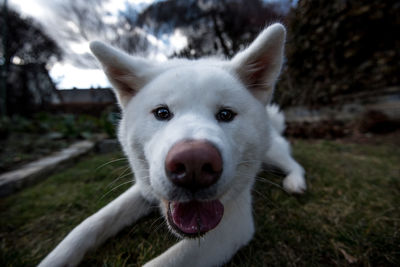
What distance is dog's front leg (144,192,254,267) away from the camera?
92 cm

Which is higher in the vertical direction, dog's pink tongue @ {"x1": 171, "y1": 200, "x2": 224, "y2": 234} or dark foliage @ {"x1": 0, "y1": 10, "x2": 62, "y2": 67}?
dark foliage @ {"x1": 0, "y1": 10, "x2": 62, "y2": 67}

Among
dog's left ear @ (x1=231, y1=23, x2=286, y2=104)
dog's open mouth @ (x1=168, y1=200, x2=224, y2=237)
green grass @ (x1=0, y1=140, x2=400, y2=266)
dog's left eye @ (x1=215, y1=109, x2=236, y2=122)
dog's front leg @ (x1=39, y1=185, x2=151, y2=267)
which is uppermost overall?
dog's left ear @ (x1=231, y1=23, x2=286, y2=104)

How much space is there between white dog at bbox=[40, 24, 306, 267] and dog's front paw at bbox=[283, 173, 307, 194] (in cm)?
77

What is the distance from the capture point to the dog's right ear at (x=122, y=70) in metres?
1.11

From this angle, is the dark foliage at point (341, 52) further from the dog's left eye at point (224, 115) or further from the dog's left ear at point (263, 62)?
the dog's left eye at point (224, 115)

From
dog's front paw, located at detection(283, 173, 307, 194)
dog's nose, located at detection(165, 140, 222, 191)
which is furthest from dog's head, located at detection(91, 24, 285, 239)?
dog's front paw, located at detection(283, 173, 307, 194)

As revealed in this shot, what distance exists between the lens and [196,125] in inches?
32.5

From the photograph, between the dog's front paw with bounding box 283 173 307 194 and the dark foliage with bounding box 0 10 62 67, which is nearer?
the dog's front paw with bounding box 283 173 307 194

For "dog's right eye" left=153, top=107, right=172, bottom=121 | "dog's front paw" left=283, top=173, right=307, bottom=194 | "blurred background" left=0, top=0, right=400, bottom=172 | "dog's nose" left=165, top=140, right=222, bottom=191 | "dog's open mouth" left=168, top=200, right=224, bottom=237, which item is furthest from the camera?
"blurred background" left=0, top=0, right=400, bottom=172

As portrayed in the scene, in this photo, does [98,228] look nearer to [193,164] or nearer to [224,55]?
[193,164]

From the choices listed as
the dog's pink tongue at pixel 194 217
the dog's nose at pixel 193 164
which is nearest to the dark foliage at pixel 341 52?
the dog's pink tongue at pixel 194 217

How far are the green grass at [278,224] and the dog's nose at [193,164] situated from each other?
55 cm

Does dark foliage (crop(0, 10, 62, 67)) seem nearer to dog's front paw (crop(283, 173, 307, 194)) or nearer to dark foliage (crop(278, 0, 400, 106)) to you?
dark foliage (crop(278, 0, 400, 106))

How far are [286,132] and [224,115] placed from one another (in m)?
4.57
